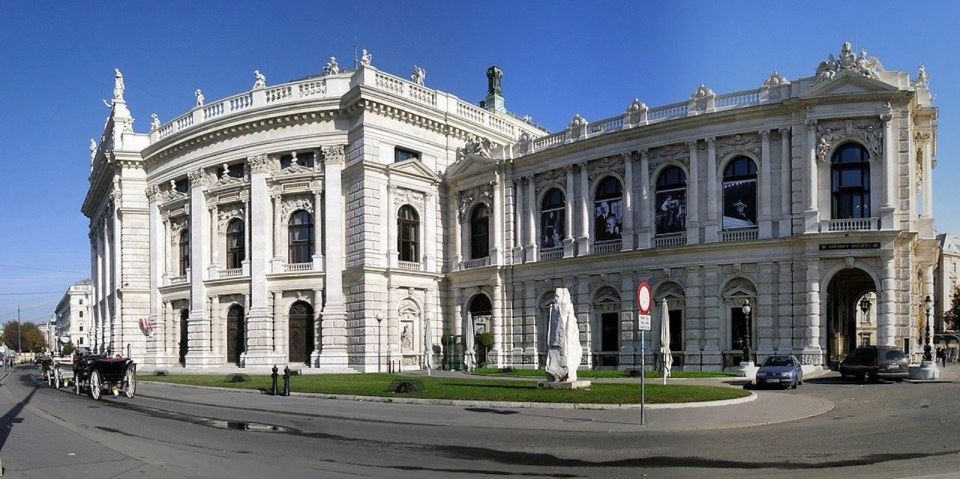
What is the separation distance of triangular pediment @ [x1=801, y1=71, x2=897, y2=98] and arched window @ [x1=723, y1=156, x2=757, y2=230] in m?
4.44

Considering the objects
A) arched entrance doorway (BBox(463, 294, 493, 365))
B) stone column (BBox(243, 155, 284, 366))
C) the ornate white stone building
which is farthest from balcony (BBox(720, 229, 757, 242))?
stone column (BBox(243, 155, 284, 366))

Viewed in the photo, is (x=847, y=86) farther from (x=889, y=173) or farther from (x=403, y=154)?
(x=403, y=154)

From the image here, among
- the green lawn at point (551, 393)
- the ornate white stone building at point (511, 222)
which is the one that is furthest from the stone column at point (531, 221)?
the green lawn at point (551, 393)

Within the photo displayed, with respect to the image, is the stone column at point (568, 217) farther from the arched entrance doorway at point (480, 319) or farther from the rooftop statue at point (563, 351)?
the rooftop statue at point (563, 351)

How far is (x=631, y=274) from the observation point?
137 feet

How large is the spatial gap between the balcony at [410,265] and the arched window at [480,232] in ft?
11.6

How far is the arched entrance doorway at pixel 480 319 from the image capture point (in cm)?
4850

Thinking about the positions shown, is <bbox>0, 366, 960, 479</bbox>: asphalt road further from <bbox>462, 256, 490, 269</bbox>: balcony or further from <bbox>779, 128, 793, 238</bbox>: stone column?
<bbox>462, 256, 490, 269</bbox>: balcony

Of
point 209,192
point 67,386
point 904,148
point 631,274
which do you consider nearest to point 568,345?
point 631,274

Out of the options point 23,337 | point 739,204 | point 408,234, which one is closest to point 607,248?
point 739,204

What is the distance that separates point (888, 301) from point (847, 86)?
10.0m

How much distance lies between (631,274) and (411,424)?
24.6 m

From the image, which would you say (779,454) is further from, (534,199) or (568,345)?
(534,199)

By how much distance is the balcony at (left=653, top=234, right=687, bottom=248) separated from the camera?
132 ft
